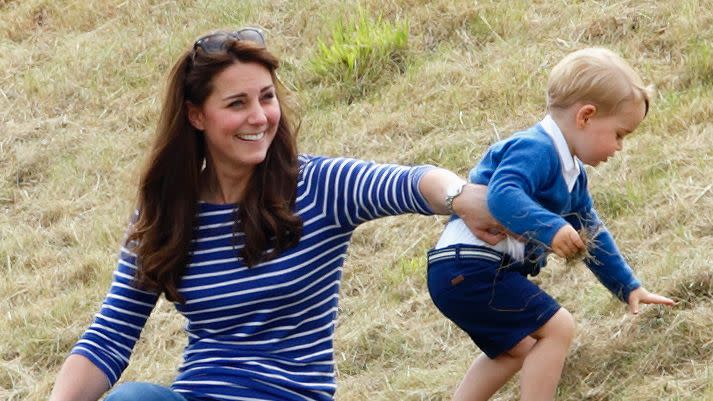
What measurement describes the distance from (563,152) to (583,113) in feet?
0.43

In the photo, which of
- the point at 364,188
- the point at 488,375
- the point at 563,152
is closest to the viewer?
the point at 364,188

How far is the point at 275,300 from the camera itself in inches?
154

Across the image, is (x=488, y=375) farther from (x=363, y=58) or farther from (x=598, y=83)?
(x=363, y=58)

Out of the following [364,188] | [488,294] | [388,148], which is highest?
[364,188]

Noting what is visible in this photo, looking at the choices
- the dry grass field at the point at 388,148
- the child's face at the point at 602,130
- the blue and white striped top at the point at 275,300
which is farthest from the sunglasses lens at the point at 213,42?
the child's face at the point at 602,130

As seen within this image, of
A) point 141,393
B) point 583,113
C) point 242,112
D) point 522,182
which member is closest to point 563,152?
point 583,113

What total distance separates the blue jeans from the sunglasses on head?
0.92 meters

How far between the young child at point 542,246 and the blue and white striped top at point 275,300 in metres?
0.37

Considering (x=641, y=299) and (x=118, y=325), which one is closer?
(x=118, y=325)

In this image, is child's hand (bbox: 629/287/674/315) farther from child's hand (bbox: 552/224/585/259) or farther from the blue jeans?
the blue jeans

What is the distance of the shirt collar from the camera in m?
4.05

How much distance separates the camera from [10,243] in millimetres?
7430

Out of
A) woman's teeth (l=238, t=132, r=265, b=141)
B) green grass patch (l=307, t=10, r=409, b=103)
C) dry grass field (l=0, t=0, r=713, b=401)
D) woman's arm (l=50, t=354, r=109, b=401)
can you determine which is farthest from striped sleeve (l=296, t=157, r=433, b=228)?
green grass patch (l=307, t=10, r=409, b=103)

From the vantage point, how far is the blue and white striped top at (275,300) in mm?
3912
